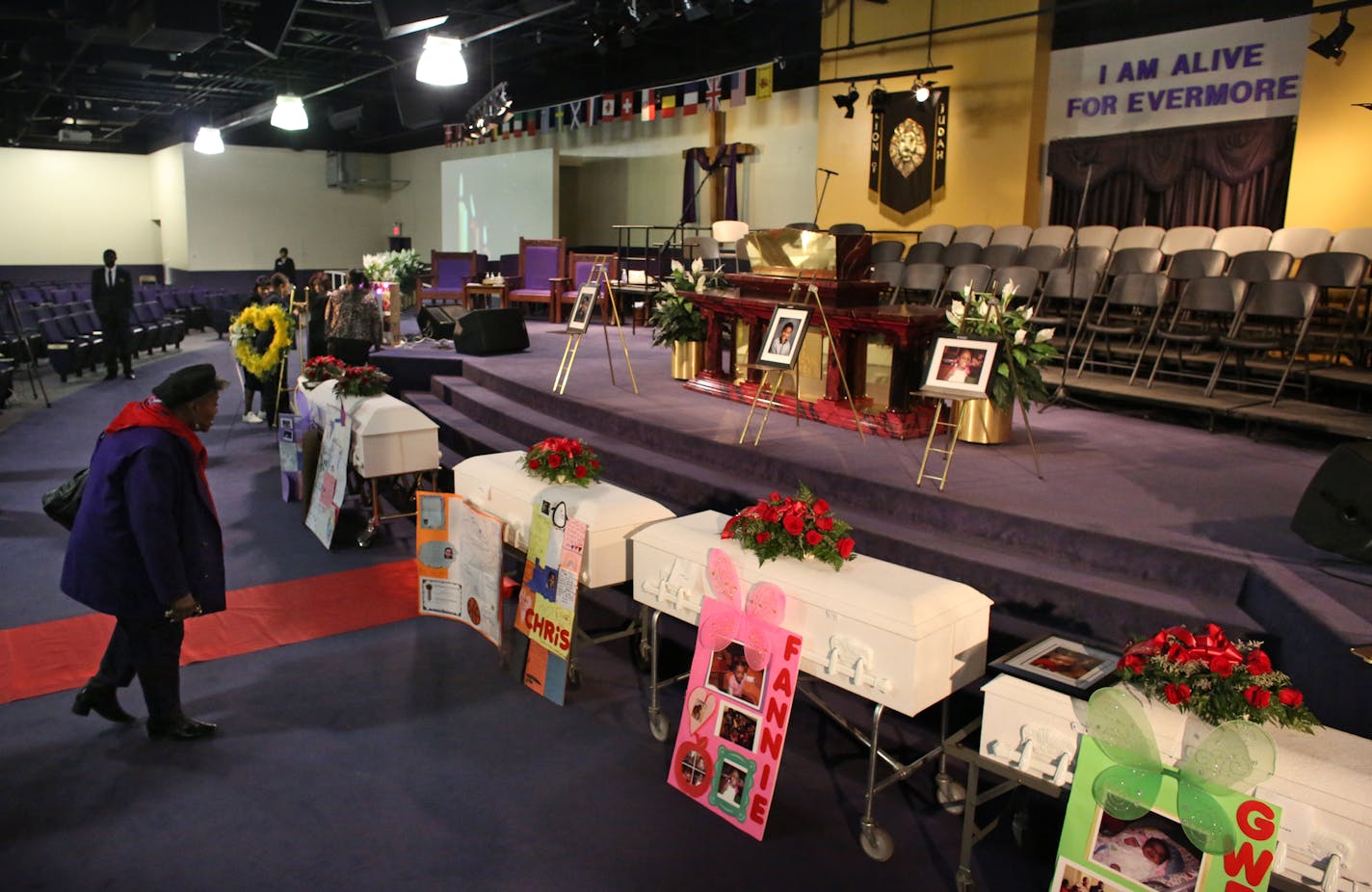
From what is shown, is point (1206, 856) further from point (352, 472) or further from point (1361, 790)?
point (352, 472)

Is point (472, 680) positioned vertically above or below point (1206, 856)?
below

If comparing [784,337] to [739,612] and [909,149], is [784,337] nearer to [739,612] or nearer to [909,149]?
[739,612]

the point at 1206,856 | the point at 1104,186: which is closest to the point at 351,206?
the point at 1104,186

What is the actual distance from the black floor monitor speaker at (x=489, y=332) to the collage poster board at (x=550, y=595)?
604 cm

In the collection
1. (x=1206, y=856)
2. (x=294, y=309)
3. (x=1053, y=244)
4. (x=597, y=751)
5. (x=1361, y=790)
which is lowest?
(x=597, y=751)

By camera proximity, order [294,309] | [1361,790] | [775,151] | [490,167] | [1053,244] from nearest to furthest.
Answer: [1361,790] < [1053,244] < [294,309] < [775,151] < [490,167]

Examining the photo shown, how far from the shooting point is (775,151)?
14023mm

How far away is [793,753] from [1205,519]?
2.15 metres

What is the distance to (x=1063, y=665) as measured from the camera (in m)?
2.83

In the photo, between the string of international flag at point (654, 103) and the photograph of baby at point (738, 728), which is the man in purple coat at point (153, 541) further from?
the string of international flag at point (654, 103)

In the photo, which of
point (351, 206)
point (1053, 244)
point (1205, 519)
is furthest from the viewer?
point (351, 206)

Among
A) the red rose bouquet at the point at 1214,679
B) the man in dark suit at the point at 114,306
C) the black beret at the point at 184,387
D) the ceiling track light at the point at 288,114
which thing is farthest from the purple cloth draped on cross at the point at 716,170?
the red rose bouquet at the point at 1214,679

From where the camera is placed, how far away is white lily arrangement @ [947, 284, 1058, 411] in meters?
5.56

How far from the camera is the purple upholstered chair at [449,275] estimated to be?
14.4 meters
